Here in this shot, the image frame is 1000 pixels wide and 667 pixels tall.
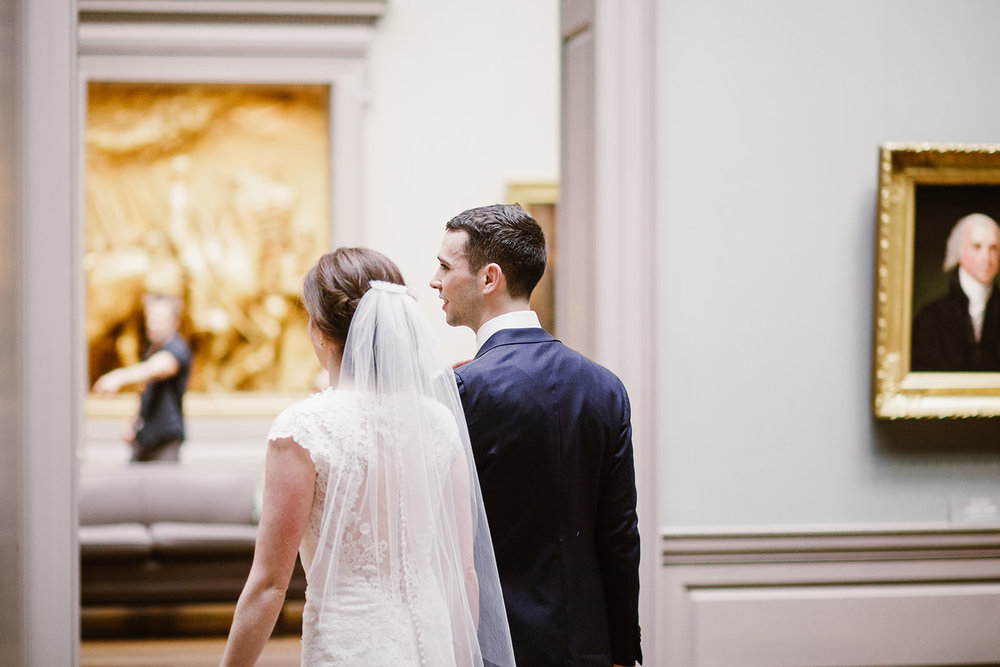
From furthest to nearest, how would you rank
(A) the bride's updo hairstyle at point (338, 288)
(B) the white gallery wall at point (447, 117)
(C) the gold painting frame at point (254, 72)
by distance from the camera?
1. (B) the white gallery wall at point (447, 117)
2. (C) the gold painting frame at point (254, 72)
3. (A) the bride's updo hairstyle at point (338, 288)

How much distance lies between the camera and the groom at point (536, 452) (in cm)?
224

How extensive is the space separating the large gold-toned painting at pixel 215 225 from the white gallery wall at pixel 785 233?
16.7ft

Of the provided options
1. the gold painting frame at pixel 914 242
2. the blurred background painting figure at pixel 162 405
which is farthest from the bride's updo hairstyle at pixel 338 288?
the blurred background painting figure at pixel 162 405

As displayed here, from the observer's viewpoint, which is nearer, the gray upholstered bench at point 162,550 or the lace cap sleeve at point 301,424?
the lace cap sleeve at point 301,424

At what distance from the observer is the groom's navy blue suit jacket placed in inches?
88.0

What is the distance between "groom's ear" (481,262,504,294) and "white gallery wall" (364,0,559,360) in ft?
17.7

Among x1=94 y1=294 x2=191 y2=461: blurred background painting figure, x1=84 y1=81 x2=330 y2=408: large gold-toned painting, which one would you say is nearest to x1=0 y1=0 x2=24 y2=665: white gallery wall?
x1=94 y1=294 x2=191 y2=461: blurred background painting figure

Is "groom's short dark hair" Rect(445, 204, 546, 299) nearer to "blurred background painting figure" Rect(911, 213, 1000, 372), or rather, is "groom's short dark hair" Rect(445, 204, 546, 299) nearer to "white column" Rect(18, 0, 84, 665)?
"white column" Rect(18, 0, 84, 665)

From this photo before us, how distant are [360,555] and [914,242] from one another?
2158 mm

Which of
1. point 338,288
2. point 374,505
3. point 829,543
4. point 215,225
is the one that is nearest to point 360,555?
point 374,505

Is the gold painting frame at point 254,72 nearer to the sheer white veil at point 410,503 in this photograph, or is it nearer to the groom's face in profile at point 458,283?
the groom's face in profile at point 458,283

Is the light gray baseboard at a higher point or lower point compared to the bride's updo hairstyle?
lower

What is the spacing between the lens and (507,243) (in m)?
2.25

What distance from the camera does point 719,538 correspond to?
325 centimetres
